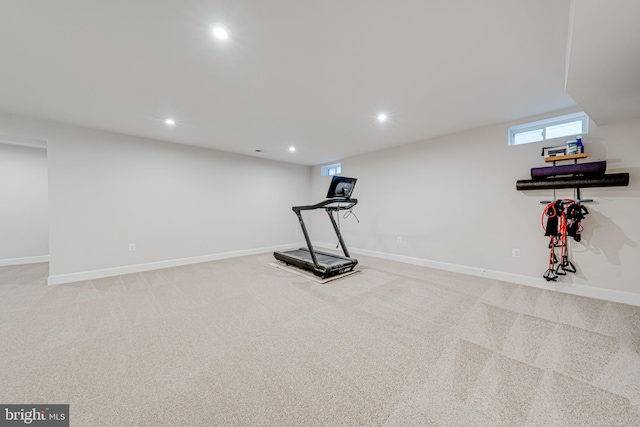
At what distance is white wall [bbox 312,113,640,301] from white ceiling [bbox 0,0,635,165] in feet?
2.16

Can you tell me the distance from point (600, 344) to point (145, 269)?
6.09m

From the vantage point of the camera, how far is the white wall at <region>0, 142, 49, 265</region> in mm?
4406

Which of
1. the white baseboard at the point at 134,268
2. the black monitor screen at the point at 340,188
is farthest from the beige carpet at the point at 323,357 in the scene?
the black monitor screen at the point at 340,188

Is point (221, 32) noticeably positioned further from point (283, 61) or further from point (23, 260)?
point (23, 260)

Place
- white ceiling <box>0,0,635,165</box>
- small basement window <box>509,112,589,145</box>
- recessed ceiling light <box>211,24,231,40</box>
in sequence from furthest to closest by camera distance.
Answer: small basement window <box>509,112,589,145</box>, recessed ceiling light <box>211,24,231,40</box>, white ceiling <box>0,0,635,165</box>

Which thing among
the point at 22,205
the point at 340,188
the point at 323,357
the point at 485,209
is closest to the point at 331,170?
the point at 340,188

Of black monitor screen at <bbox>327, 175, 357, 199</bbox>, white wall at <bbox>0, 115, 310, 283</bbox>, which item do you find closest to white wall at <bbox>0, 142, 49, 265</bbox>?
white wall at <bbox>0, 115, 310, 283</bbox>

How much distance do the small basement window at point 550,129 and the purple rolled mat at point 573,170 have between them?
1.65ft

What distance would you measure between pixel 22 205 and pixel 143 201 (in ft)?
9.25

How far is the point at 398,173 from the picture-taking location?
15.8 feet

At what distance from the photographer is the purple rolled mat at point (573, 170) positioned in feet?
8.79

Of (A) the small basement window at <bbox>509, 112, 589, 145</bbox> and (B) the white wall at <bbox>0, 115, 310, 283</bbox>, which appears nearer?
(A) the small basement window at <bbox>509, 112, 589, 145</bbox>

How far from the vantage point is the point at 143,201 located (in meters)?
4.16

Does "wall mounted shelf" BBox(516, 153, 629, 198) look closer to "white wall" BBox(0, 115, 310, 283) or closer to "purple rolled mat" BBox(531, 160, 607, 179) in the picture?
"purple rolled mat" BBox(531, 160, 607, 179)
